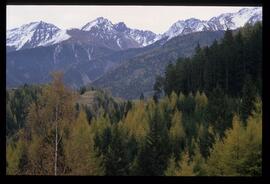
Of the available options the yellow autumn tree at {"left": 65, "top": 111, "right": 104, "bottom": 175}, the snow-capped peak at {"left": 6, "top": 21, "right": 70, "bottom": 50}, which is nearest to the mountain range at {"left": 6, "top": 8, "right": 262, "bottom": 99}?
the snow-capped peak at {"left": 6, "top": 21, "right": 70, "bottom": 50}

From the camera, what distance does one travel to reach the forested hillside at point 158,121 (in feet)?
9.36

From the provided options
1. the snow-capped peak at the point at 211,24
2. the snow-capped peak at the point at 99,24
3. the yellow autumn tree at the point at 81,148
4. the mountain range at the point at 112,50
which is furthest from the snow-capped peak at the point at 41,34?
the snow-capped peak at the point at 211,24

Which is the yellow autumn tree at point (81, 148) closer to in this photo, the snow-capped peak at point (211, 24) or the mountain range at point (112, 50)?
the mountain range at point (112, 50)

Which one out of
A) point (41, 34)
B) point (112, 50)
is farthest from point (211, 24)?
point (41, 34)

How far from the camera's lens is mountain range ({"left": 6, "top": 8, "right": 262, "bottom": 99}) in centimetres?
295

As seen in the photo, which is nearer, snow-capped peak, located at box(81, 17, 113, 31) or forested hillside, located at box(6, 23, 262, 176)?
forested hillside, located at box(6, 23, 262, 176)

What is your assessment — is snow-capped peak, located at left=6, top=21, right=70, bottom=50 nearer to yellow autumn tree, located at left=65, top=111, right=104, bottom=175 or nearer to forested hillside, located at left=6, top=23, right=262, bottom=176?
forested hillside, located at left=6, top=23, right=262, bottom=176

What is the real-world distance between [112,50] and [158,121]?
57 centimetres

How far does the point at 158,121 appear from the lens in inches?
116

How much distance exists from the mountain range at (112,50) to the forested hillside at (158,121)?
0.06 metres

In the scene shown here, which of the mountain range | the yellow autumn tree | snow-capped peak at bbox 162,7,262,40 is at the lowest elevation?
the yellow autumn tree

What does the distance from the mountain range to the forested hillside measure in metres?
0.06
